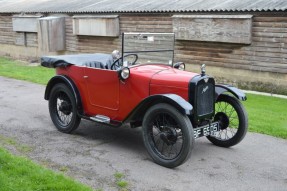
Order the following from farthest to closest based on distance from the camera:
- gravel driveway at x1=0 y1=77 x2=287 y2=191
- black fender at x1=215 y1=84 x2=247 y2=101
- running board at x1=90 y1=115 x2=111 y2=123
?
running board at x1=90 y1=115 x2=111 y2=123 → black fender at x1=215 y1=84 x2=247 y2=101 → gravel driveway at x1=0 y1=77 x2=287 y2=191

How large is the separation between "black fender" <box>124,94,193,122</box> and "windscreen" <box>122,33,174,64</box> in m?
0.93

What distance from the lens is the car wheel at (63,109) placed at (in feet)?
22.2

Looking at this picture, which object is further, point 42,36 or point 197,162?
point 42,36

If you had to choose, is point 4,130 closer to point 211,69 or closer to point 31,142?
point 31,142

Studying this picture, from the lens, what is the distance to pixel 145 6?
49.7 feet

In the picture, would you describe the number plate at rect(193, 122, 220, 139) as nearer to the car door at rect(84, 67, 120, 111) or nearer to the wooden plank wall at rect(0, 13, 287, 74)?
the car door at rect(84, 67, 120, 111)

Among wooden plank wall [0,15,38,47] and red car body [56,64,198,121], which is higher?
wooden plank wall [0,15,38,47]

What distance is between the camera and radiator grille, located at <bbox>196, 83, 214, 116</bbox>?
5.50 metres

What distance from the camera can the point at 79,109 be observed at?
22.0ft

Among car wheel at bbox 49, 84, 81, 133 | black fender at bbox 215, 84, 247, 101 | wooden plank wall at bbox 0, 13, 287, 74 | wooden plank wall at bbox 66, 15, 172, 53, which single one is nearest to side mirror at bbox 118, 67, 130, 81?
car wheel at bbox 49, 84, 81, 133

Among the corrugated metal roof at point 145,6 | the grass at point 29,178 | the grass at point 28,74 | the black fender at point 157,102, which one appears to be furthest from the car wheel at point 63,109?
the corrugated metal roof at point 145,6

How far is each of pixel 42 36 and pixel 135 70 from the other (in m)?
13.2

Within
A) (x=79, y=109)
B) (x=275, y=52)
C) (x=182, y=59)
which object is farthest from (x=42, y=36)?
(x=79, y=109)

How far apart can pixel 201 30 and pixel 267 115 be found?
5020 millimetres
